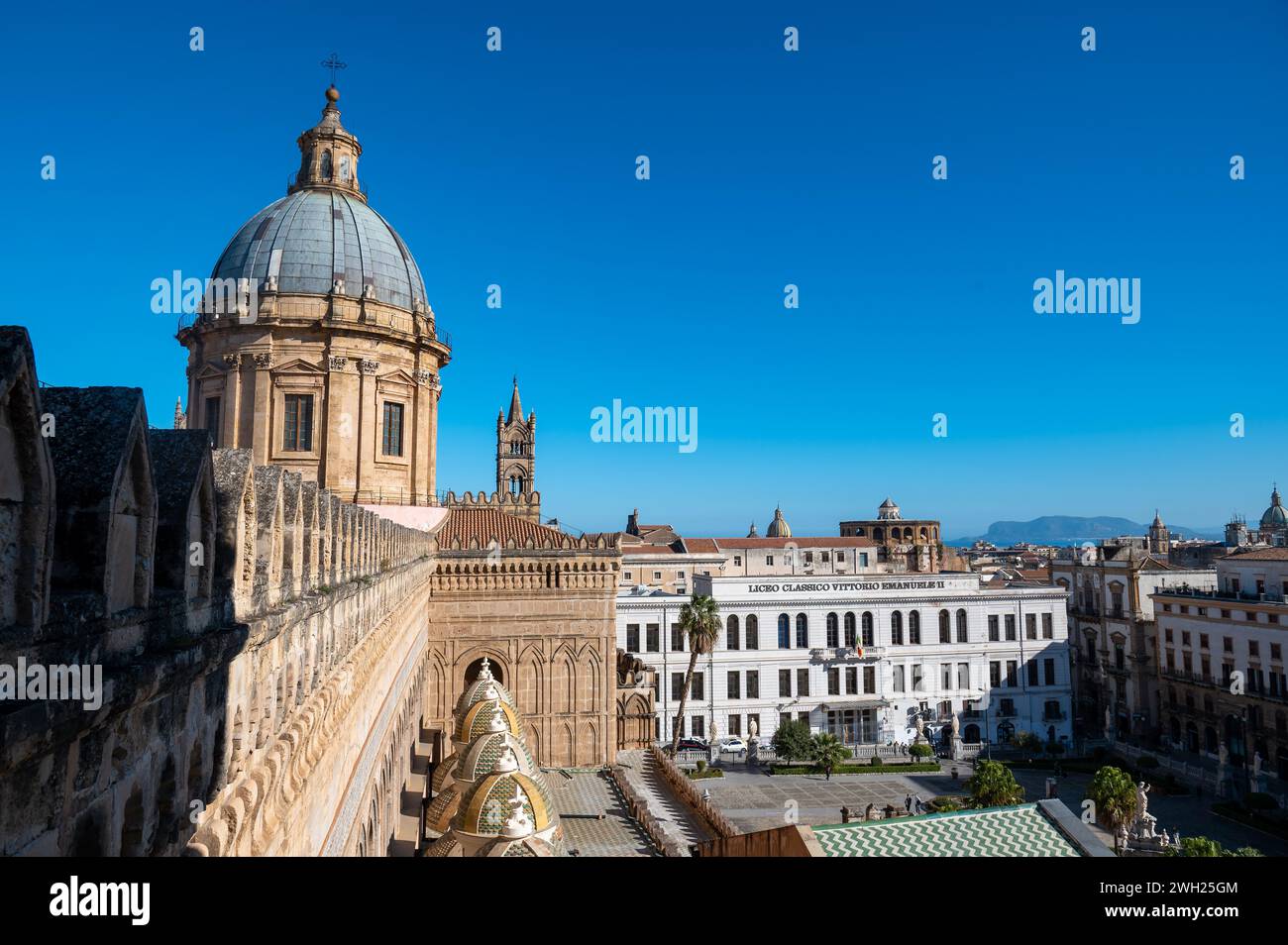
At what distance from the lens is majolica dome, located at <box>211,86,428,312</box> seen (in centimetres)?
3303

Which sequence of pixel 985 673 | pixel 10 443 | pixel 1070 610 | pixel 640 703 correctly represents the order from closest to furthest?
pixel 10 443, pixel 640 703, pixel 985 673, pixel 1070 610

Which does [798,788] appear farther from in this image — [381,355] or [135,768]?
[135,768]

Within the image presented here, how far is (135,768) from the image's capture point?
3.44 m

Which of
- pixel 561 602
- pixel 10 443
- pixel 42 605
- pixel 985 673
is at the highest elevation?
pixel 10 443

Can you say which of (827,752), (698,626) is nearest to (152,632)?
(698,626)

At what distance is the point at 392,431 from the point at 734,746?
2359 cm

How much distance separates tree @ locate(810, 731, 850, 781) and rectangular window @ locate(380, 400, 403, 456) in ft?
75.9

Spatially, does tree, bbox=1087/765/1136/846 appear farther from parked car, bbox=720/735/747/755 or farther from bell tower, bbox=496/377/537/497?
bell tower, bbox=496/377/537/497

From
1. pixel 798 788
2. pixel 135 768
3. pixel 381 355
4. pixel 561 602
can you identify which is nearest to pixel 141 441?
pixel 135 768

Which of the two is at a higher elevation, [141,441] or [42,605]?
[141,441]

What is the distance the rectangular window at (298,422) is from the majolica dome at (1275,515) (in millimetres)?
92686

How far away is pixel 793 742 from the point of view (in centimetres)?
3828
